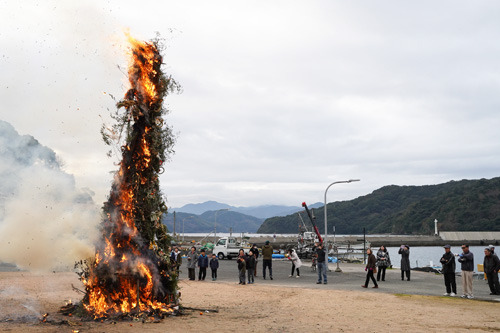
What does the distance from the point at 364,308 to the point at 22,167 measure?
1168 centimetres

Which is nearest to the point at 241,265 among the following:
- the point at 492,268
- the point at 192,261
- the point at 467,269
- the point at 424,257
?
the point at 192,261

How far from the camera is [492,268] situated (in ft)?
63.4

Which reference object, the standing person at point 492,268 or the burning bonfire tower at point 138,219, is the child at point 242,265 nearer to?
the burning bonfire tower at point 138,219

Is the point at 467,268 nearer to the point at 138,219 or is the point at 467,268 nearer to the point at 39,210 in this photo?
the point at 138,219

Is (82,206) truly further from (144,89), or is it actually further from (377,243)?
(377,243)

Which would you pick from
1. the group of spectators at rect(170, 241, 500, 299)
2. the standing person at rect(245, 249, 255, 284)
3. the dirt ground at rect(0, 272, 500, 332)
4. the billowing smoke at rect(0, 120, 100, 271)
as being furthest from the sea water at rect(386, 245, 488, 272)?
the billowing smoke at rect(0, 120, 100, 271)

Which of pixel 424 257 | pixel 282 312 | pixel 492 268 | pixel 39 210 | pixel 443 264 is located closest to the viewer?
pixel 39 210

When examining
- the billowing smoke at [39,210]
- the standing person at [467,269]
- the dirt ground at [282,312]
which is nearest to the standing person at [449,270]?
the standing person at [467,269]

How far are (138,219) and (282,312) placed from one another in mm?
5487

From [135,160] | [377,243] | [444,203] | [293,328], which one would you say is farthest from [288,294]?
[444,203]

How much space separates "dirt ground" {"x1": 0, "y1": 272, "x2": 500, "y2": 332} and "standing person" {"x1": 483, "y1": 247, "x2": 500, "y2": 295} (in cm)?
226

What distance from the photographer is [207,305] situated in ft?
53.7

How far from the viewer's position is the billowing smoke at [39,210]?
12867mm

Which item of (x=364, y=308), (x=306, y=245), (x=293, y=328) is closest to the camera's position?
(x=293, y=328)
